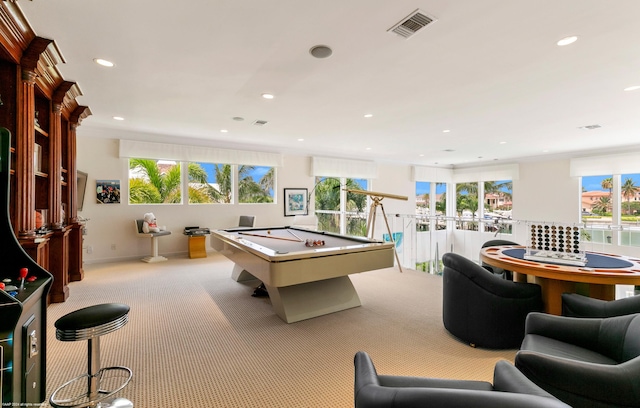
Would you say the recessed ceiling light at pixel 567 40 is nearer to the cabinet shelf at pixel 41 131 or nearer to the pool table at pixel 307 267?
the pool table at pixel 307 267

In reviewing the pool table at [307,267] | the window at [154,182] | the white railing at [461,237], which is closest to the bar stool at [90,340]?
the pool table at [307,267]

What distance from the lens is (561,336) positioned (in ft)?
5.87

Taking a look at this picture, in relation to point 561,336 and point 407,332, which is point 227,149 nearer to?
point 407,332

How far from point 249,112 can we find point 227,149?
2496 mm

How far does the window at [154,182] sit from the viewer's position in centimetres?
592

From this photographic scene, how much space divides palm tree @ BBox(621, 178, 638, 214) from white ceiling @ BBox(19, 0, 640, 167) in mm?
2518

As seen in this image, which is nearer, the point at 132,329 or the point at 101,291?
the point at 132,329

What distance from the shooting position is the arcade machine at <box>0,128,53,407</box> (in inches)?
51.3

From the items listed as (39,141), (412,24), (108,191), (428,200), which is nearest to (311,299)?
(412,24)

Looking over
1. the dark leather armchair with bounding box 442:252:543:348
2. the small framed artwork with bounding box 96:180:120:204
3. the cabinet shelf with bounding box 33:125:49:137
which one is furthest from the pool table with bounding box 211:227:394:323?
the small framed artwork with bounding box 96:180:120:204

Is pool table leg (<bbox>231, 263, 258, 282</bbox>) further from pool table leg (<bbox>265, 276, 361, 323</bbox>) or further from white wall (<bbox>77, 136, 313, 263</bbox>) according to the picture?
white wall (<bbox>77, 136, 313, 263</bbox>)

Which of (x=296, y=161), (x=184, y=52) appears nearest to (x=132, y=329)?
(x=184, y=52)

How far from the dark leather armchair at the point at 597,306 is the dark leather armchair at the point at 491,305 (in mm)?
264

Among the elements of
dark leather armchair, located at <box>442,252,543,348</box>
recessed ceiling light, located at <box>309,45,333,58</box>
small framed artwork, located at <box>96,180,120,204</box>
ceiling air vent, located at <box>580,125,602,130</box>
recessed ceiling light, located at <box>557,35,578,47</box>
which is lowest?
dark leather armchair, located at <box>442,252,543,348</box>
